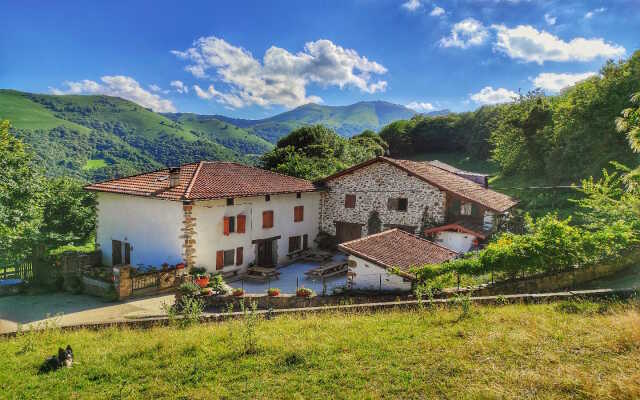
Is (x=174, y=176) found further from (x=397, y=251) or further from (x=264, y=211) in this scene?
(x=397, y=251)

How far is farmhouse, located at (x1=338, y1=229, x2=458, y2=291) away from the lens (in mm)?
14750

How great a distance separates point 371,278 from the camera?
50.6 feet

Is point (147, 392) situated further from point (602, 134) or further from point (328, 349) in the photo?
point (602, 134)

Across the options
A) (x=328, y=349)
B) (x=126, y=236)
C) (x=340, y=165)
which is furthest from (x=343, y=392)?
(x=340, y=165)

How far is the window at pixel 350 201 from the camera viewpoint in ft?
88.0

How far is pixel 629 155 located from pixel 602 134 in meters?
2.29

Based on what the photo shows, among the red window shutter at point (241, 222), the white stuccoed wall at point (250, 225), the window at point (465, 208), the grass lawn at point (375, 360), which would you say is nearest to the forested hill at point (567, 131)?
the window at point (465, 208)

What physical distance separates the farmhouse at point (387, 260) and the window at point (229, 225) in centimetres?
739

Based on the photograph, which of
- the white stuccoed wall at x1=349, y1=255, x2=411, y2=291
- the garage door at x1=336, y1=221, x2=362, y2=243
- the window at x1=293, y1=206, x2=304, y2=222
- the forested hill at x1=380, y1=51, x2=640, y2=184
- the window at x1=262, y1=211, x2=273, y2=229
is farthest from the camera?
the forested hill at x1=380, y1=51, x2=640, y2=184

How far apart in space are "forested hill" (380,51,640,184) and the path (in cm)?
3086

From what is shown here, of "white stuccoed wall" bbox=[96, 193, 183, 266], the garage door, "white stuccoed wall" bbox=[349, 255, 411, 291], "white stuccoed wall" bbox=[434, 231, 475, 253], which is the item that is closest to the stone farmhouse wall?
the garage door

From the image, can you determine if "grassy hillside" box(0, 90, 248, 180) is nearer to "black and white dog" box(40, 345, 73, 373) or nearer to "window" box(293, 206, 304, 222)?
"window" box(293, 206, 304, 222)

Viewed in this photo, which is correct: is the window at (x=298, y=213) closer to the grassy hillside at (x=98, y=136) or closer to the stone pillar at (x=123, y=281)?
the stone pillar at (x=123, y=281)

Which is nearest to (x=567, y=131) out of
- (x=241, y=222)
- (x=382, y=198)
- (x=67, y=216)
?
(x=382, y=198)
